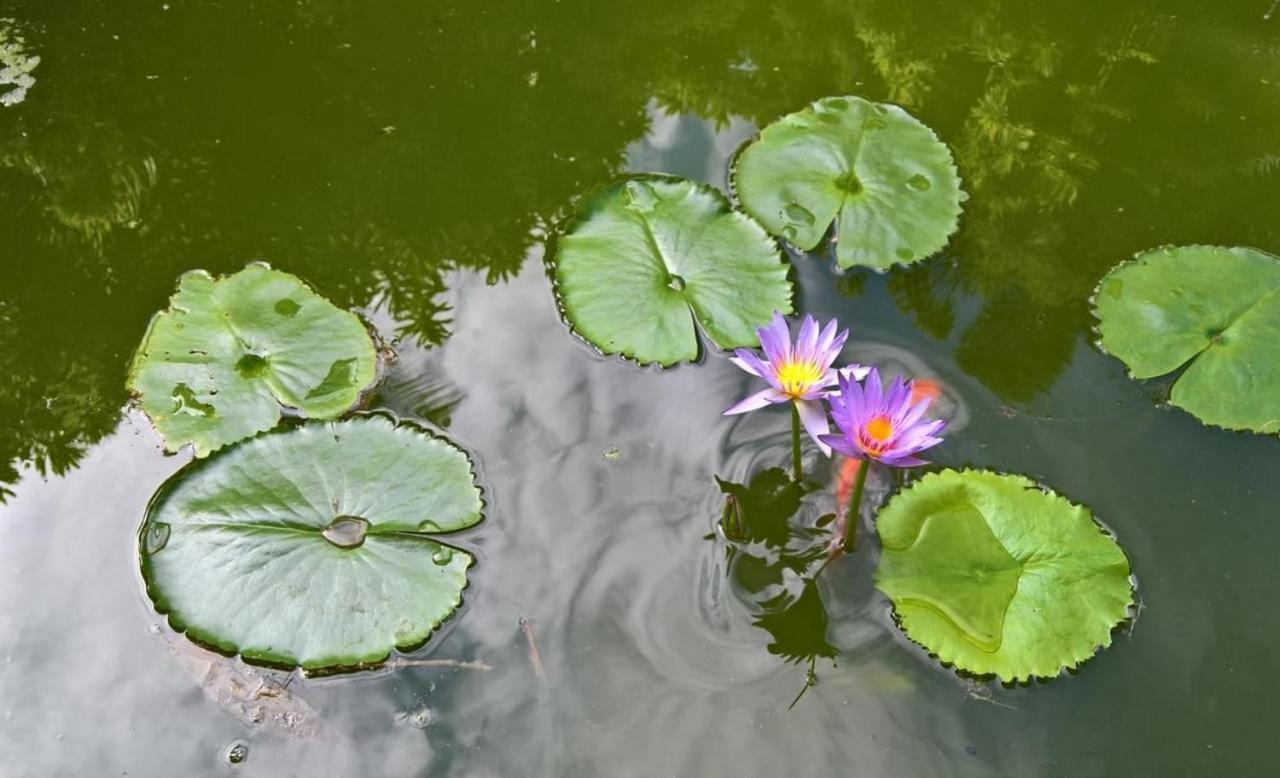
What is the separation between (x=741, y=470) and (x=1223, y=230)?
5.70 ft

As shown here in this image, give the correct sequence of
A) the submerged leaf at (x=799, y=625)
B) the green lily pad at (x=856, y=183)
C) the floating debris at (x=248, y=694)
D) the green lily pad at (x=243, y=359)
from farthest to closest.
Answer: the green lily pad at (x=856, y=183) → the green lily pad at (x=243, y=359) → the submerged leaf at (x=799, y=625) → the floating debris at (x=248, y=694)

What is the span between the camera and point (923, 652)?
207 centimetres

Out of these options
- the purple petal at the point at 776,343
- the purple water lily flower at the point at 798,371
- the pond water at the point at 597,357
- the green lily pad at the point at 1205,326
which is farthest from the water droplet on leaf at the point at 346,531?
the green lily pad at the point at 1205,326

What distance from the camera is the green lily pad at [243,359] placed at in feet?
7.61

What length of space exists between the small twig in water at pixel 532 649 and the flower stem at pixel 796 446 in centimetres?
72

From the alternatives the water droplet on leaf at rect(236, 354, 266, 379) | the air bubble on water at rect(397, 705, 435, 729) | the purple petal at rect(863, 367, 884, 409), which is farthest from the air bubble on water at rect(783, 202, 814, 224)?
the air bubble on water at rect(397, 705, 435, 729)

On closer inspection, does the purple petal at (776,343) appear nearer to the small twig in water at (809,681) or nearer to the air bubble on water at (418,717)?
the small twig in water at (809,681)

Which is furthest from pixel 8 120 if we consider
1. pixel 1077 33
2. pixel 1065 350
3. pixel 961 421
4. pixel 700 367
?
pixel 1077 33

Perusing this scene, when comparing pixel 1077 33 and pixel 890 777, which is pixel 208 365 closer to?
pixel 890 777

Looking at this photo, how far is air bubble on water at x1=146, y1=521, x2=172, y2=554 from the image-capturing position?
83.5 inches

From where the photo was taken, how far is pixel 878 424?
1.91 metres

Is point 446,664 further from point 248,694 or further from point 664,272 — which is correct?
point 664,272

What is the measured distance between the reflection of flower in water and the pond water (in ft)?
0.09

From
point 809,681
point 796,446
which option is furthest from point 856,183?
point 809,681
